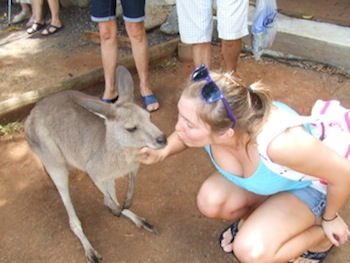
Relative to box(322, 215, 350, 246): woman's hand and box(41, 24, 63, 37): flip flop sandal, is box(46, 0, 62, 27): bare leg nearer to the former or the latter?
box(41, 24, 63, 37): flip flop sandal

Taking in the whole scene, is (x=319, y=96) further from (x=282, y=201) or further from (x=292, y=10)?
(x=282, y=201)

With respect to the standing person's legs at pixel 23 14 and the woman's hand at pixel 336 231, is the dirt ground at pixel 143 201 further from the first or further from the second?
the standing person's legs at pixel 23 14

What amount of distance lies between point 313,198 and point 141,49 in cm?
180

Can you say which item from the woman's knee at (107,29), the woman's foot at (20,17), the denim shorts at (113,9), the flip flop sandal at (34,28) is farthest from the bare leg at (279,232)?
the woman's foot at (20,17)

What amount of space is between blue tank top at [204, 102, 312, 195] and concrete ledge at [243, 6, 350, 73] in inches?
74.4

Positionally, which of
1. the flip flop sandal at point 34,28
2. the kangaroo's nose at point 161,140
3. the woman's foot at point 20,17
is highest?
the kangaroo's nose at point 161,140

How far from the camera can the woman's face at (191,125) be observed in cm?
149

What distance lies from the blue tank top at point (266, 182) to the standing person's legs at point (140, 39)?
1.48 m

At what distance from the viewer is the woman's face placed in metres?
1.49

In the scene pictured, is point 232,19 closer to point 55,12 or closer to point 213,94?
point 213,94

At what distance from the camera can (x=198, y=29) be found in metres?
2.75

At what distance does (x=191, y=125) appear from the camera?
1.52m

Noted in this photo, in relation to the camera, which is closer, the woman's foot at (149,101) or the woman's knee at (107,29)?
the woman's knee at (107,29)

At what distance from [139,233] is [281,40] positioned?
2.16 meters
